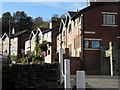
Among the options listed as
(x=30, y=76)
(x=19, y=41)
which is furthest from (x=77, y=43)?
(x=19, y=41)

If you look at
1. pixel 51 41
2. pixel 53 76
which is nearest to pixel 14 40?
pixel 51 41

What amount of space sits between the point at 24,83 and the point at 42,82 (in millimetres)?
808

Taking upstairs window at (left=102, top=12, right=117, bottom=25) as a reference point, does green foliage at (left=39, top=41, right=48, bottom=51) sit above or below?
below

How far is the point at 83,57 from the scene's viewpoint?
123ft

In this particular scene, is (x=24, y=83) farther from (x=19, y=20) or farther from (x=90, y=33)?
(x=19, y=20)

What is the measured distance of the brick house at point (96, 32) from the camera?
3738cm

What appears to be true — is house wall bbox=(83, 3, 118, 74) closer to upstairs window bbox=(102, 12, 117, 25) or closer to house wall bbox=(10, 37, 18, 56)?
upstairs window bbox=(102, 12, 117, 25)

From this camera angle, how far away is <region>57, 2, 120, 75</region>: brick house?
37.4m

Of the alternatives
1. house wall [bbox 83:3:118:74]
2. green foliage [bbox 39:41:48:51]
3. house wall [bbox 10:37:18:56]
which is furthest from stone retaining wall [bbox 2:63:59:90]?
house wall [bbox 10:37:18:56]

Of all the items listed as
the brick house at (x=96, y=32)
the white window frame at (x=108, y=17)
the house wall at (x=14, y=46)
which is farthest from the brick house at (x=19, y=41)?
the white window frame at (x=108, y=17)

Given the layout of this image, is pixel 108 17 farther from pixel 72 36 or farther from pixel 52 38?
pixel 52 38

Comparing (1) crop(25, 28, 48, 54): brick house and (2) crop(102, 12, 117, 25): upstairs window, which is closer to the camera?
(2) crop(102, 12, 117, 25): upstairs window

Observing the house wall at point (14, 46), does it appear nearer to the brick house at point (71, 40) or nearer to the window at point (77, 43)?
the brick house at point (71, 40)

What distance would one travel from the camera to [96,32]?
38188 mm
